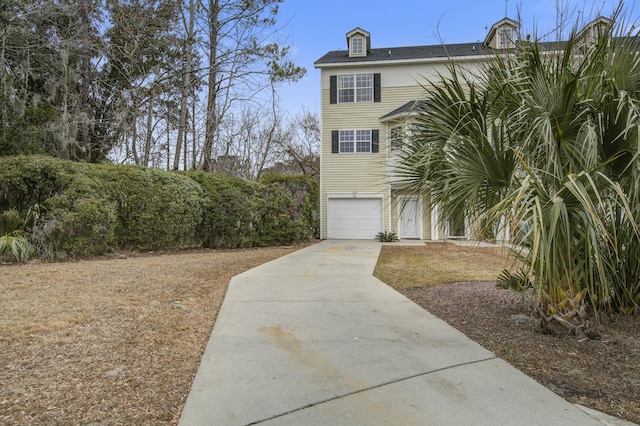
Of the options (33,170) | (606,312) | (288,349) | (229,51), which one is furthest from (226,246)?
(606,312)

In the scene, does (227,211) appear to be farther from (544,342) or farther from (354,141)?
(544,342)

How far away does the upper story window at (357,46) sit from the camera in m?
16.6

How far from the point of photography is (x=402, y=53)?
16.6 metres

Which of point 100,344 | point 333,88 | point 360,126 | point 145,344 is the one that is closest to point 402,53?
point 333,88

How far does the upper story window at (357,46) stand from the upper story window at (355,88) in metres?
1.09

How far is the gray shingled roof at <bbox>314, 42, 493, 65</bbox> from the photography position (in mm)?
15964

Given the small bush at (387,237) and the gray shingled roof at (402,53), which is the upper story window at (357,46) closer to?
the gray shingled roof at (402,53)

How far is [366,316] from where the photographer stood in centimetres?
454

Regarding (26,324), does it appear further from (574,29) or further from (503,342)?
(574,29)

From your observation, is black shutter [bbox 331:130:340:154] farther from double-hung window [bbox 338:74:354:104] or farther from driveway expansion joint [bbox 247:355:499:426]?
driveway expansion joint [bbox 247:355:499:426]

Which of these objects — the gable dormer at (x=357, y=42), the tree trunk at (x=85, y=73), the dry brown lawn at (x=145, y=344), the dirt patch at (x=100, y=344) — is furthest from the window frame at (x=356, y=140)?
the dirt patch at (x=100, y=344)

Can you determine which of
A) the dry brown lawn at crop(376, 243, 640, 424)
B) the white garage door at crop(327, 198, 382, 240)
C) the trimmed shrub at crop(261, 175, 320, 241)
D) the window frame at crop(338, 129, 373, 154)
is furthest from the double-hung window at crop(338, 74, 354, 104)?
the dry brown lawn at crop(376, 243, 640, 424)

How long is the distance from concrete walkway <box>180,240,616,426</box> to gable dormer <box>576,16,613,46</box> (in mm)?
3230

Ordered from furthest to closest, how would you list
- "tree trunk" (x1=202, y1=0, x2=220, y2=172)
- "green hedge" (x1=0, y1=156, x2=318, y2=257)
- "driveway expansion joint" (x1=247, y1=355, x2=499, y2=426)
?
"tree trunk" (x1=202, y1=0, x2=220, y2=172) → "green hedge" (x1=0, y1=156, x2=318, y2=257) → "driveway expansion joint" (x1=247, y1=355, x2=499, y2=426)
